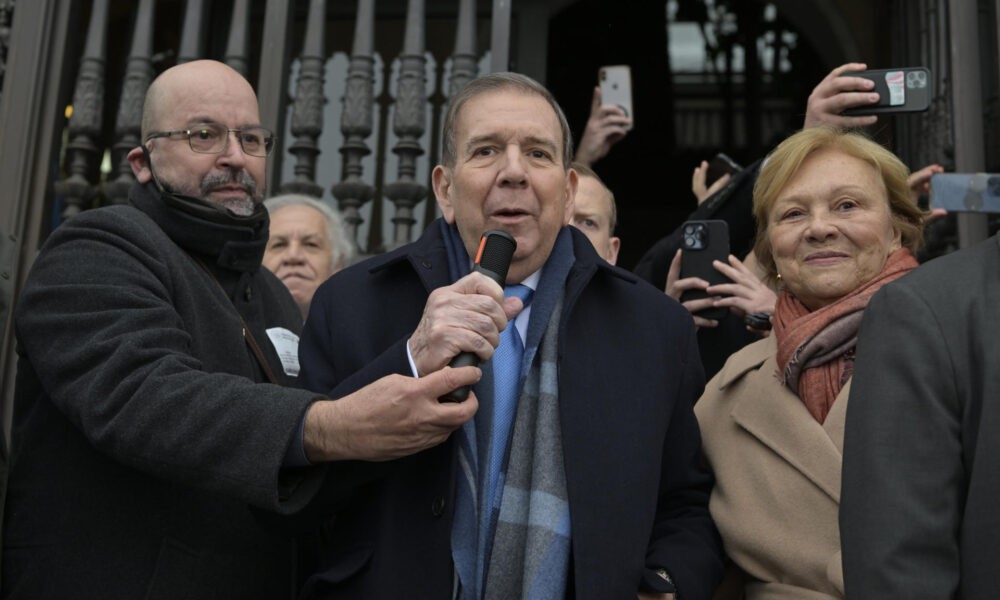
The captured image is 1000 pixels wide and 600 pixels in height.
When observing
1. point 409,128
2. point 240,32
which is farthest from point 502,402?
point 240,32

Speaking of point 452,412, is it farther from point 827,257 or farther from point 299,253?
point 299,253

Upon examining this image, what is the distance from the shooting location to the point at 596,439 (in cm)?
192

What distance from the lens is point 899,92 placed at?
2713mm


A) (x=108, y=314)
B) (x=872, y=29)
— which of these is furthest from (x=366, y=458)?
(x=872, y=29)

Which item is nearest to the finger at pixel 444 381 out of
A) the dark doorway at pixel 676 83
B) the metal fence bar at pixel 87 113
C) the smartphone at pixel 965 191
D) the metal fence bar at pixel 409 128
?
the smartphone at pixel 965 191

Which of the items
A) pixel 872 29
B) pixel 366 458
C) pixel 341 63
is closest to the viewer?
pixel 366 458

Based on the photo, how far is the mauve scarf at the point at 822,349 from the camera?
2.10 m

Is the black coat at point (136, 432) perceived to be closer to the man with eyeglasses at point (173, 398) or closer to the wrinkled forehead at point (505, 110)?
the man with eyeglasses at point (173, 398)

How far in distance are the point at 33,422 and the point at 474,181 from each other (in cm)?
101

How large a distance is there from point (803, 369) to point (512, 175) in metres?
0.72

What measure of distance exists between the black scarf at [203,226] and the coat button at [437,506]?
2.72 ft

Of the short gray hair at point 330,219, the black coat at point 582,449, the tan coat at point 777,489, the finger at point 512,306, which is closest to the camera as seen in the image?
the finger at point 512,306

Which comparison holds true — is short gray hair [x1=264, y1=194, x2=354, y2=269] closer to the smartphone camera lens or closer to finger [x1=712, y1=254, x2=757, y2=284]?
finger [x1=712, y1=254, x2=757, y2=284]

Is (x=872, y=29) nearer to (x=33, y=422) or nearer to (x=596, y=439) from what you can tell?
(x=596, y=439)
